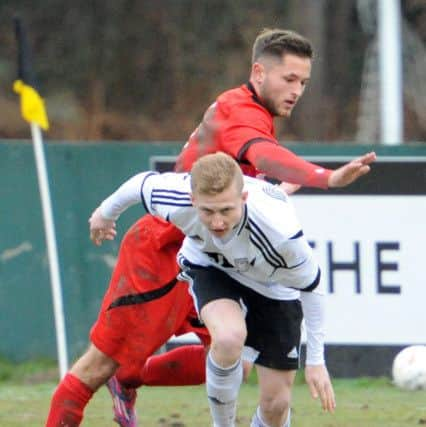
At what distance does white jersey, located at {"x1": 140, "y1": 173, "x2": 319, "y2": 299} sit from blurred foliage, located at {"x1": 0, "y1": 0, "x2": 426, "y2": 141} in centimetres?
1476

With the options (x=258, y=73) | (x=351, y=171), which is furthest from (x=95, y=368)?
Result: (x=351, y=171)

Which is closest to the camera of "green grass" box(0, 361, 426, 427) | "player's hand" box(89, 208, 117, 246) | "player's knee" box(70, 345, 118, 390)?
"player's hand" box(89, 208, 117, 246)

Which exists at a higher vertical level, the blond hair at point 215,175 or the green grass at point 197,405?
the blond hair at point 215,175

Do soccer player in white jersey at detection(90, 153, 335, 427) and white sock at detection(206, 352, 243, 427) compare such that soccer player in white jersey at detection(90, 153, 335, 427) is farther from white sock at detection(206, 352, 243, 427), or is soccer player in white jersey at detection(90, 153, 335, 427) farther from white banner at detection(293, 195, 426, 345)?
white banner at detection(293, 195, 426, 345)

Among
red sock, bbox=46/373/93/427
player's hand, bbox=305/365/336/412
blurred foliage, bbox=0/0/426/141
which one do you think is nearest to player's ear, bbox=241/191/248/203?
player's hand, bbox=305/365/336/412

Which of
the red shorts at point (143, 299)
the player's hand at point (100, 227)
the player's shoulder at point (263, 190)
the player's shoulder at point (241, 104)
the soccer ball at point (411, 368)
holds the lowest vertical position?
the soccer ball at point (411, 368)

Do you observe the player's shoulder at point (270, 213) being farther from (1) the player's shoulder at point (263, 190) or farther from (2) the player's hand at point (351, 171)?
(2) the player's hand at point (351, 171)

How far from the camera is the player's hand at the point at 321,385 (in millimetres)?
6082

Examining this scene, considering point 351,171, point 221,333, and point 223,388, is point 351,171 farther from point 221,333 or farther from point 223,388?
point 223,388

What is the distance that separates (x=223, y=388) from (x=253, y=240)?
2.13ft

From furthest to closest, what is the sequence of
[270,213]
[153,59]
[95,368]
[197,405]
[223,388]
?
[153,59]
[197,405]
[95,368]
[223,388]
[270,213]

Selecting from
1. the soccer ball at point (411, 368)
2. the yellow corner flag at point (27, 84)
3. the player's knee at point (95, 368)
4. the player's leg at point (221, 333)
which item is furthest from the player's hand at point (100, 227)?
the yellow corner flag at point (27, 84)

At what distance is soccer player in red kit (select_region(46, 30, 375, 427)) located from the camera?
21.5 feet

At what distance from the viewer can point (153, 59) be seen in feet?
77.6
